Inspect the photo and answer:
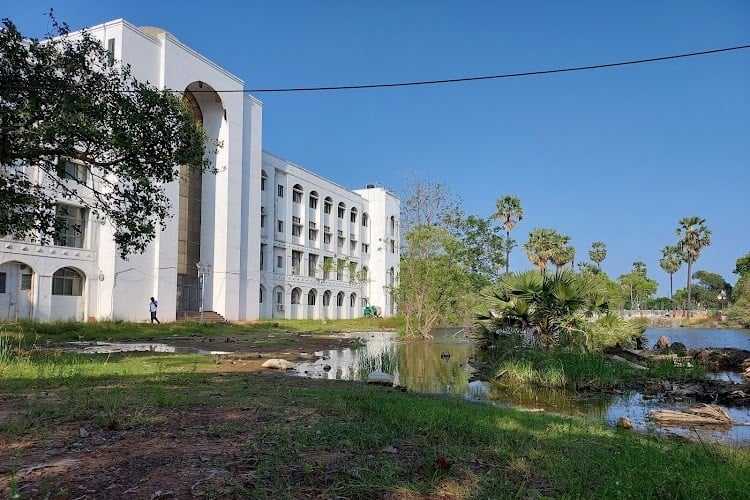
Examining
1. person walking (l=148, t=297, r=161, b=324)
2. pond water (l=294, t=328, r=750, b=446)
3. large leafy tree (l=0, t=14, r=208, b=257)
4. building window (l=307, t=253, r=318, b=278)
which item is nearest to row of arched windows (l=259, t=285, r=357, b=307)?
building window (l=307, t=253, r=318, b=278)

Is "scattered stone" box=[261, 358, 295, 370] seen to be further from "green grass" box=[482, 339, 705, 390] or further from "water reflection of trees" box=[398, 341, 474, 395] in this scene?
"green grass" box=[482, 339, 705, 390]

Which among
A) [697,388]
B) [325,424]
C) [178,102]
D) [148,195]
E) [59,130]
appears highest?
[178,102]

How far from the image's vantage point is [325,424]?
5160mm

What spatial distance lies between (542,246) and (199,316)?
3518 centimetres

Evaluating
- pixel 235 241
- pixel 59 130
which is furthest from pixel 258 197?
pixel 59 130

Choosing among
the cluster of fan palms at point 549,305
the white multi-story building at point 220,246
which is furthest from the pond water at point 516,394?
the white multi-story building at point 220,246

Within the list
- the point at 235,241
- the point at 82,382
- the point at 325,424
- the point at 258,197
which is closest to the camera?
the point at 325,424

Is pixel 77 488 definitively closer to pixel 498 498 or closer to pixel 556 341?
pixel 498 498

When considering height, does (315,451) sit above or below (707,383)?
above

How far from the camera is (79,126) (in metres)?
9.62

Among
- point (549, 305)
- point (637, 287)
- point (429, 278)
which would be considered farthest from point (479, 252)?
point (637, 287)

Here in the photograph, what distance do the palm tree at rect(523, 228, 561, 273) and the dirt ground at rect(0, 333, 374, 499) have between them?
5189 cm

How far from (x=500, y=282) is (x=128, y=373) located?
397 inches

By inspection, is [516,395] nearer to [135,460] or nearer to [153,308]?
[135,460]
